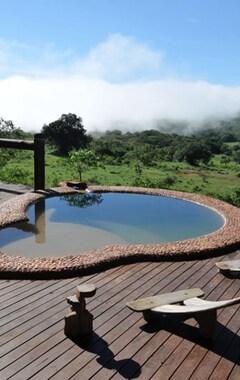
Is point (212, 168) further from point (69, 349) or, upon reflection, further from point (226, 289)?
point (69, 349)

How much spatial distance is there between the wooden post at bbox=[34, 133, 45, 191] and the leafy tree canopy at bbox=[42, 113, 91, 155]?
84.1ft

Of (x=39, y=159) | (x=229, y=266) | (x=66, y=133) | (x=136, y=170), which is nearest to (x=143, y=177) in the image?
(x=136, y=170)

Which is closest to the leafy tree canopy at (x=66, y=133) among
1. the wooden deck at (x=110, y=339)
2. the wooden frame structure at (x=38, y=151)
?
the wooden frame structure at (x=38, y=151)

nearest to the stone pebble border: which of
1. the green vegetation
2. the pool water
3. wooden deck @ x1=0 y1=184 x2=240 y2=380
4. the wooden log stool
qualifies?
wooden deck @ x1=0 y1=184 x2=240 y2=380

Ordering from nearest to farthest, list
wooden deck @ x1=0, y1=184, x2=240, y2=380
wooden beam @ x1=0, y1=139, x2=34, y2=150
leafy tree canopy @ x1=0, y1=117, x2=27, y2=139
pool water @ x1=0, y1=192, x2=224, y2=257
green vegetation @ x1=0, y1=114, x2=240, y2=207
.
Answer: wooden deck @ x1=0, y1=184, x2=240, y2=380 < pool water @ x1=0, y1=192, x2=224, y2=257 < wooden beam @ x1=0, y1=139, x2=34, y2=150 < green vegetation @ x1=0, y1=114, x2=240, y2=207 < leafy tree canopy @ x1=0, y1=117, x2=27, y2=139

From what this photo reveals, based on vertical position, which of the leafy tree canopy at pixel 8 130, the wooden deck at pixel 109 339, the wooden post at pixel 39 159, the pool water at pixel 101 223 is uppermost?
the leafy tree canopy at pixel 8 130

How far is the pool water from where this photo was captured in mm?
8031

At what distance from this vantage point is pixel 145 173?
26484 mm

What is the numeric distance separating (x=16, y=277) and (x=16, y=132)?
14226mm

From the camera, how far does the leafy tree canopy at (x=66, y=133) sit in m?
37.7

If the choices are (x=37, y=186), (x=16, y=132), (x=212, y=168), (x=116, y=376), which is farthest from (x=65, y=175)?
(x=116, y=376)

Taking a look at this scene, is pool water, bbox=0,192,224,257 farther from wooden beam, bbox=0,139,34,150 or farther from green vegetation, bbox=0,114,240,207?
green vegetation, bbox=0,114,240,207

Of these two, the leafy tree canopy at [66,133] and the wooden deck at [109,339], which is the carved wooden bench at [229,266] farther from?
the leafy tree canopy at [66,133]

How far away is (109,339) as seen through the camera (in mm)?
4270
